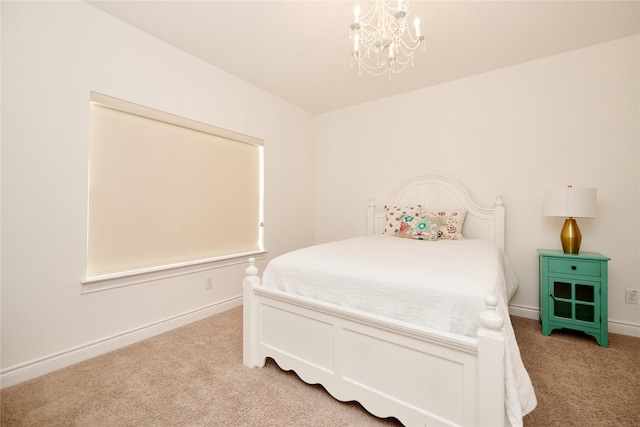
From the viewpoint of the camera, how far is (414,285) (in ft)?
4.14

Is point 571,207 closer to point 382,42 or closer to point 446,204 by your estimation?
point 446,204

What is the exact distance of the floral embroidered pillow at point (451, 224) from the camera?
264cm

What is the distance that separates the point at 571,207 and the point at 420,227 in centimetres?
112

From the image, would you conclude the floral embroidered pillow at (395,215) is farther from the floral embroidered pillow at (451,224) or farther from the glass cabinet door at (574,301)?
the glass cabinet door at (574,301)

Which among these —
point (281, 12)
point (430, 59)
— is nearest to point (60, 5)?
point (281, 12)

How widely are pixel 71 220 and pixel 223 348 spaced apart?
1.35 m

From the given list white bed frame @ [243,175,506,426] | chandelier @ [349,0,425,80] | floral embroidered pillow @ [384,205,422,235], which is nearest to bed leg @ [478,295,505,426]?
white bed frame @ [243,175,506,426]

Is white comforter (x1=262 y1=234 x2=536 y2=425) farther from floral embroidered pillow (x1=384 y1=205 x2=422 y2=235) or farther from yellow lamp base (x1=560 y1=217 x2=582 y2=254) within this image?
floral embroidered pillow (x1=384 y1=205 x2=422 y2=235)

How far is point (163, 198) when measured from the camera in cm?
234

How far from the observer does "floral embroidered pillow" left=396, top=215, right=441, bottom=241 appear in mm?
2605

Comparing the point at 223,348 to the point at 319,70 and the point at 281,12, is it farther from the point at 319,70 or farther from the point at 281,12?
the point at 319,70

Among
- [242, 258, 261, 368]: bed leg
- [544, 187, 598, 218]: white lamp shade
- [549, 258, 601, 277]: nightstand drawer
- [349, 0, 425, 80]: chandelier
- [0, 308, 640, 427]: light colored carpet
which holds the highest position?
[349, 0, 425, 80]: chandelier

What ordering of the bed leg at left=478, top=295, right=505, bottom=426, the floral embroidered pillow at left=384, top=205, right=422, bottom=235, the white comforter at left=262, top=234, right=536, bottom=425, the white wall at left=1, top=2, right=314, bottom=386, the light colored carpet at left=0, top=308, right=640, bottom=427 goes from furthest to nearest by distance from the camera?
1. the floral embroidered pillow at left=384, top=205, right=422, bottom=235
2. the white wall at left=1, top=2, right=314, bottom=386
3. the light colored carpet at left=0, top=308, right=640, bottom=427
4. the white comforter at left=262, top=234, right=536, bottom=425
5. the bed leg at left=478, top=295, right=505, bottom=426

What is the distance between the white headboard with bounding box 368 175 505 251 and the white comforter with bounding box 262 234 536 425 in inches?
Answer: 39.2
